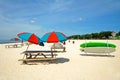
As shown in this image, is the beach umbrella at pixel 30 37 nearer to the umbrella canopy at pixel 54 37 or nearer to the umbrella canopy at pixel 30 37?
the umbrella canopy at pixel 30 37

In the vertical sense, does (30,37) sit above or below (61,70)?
above

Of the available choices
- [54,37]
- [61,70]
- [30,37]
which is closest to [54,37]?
[54,37]

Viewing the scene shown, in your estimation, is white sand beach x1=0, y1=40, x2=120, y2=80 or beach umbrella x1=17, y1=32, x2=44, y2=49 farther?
beach umbrella x1=17, y1=32, x2=44, y2=49

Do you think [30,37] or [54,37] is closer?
[30,37]

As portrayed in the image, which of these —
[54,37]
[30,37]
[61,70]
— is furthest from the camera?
[54,37]

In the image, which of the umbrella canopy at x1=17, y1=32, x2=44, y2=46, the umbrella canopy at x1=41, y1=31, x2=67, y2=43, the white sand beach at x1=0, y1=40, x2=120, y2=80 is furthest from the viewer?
the umbrella canopy at x1=41, y1=31, x2=67, y2=43

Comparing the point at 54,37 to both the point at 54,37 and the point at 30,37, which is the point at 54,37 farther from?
the point at 30,37

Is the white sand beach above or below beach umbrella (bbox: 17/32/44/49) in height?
below

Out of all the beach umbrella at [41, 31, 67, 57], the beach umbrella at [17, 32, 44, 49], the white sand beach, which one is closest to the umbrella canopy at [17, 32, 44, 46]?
the beach umbrella at [17, 32, 44, 49]

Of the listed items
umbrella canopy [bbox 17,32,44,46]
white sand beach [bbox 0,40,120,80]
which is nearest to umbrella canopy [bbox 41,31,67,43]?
umbrella canopy [bbox 17,32,44,46]

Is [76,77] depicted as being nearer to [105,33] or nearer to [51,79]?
[51,79]

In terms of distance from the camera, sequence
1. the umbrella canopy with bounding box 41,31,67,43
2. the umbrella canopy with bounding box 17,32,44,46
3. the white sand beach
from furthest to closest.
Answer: the umbrella canopy with bounding box 41,31,67,43, the umbrella canopy with bounding box 17,32,44,46, the white sand beach

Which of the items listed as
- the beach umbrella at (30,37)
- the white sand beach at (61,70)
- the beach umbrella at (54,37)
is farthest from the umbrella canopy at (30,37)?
the white sand beach at (61,70)

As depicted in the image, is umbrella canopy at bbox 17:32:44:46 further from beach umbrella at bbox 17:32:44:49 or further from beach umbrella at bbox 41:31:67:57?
beach umbrella at bbox 41:31:67:57
